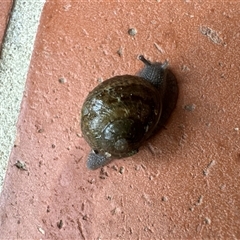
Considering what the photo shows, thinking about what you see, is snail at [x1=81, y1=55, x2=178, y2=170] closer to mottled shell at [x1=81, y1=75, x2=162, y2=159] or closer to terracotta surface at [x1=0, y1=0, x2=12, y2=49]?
mottled shell at [x1=81, y1=75, x2=162, y2=159]

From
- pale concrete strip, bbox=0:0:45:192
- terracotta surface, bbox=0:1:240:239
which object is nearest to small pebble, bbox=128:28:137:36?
terracotta surface, bbox=0:1:240:239

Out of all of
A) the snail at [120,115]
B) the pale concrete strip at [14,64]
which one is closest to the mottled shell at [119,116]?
the snail at [120,115]

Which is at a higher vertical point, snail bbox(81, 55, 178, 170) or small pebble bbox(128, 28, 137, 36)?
small pebble bbox(128, 28, 137, 36)

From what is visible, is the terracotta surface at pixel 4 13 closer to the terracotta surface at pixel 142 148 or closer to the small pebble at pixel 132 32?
the terracotta surface at pixel 142 148

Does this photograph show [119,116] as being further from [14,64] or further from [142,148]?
[14,64]

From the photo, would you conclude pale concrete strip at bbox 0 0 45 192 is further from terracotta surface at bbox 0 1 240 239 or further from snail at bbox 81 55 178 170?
snail at bbox 81 55 178 170

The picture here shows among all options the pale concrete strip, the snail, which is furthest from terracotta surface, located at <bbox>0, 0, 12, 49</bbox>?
the snail

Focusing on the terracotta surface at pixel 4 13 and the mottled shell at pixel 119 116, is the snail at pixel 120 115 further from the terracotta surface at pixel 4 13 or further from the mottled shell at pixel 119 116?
the terracotta surface at pixel 4 13

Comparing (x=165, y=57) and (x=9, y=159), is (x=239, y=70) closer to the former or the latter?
(x=165, y=57)

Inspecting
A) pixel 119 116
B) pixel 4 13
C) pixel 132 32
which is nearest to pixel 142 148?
pixel 119 116

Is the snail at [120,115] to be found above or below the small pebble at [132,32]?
below
